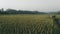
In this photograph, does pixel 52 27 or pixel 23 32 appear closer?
pixel 23 32

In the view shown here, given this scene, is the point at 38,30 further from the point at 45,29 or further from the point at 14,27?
the point at 14,27

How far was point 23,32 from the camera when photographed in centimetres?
1046

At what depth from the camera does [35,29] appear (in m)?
10.8

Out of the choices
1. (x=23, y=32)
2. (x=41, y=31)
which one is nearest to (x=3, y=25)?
(x=23, y=32)

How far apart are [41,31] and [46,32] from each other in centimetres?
29

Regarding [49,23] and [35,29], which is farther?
[49,23]

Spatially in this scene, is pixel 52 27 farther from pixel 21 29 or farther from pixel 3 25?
pixel 3 25

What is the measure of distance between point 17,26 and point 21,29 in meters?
0.46

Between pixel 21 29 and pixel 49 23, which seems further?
pixel 49 23

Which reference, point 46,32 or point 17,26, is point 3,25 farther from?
point 46,32

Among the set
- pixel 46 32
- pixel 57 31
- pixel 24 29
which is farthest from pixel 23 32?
pixel 57 31

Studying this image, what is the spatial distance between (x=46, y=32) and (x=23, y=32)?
127 cm

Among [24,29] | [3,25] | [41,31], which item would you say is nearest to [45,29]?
[41,31]

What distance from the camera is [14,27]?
11.1 metres
